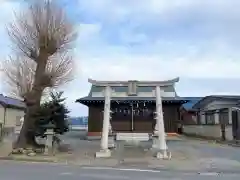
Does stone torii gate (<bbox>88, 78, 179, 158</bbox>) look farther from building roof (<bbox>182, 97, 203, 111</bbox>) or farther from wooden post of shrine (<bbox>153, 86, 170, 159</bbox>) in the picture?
building roof (<bbox>182, 97, 203, 111</bbox>)

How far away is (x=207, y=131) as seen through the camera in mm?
36125

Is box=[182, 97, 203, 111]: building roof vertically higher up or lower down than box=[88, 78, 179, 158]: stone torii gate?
higher up

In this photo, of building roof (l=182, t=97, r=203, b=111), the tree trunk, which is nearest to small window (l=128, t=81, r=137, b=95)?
the tree trunk

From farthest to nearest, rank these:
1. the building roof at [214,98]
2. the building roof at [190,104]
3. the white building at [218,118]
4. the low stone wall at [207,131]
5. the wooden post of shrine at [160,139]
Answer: the building roof at [190,104] < the building roof at [214,98] < the low stone wall at [207,131] < the white building at [218,118] < the wooden post of shrine at [160,139]

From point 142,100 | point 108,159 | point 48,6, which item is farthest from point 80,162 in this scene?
point 142,100

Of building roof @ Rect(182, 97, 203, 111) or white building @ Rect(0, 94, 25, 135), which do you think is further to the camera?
building roof @ Rect(182, 97, 203, 111)

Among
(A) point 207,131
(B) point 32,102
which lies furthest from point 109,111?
(A) point 207,131

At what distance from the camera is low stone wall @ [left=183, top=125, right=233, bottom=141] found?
99.0 ft

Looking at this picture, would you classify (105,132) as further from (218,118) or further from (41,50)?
(218,118)

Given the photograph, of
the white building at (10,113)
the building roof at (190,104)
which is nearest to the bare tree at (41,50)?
the white building at (10,113)

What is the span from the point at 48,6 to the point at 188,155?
12036 mm

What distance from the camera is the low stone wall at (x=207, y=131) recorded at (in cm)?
3017

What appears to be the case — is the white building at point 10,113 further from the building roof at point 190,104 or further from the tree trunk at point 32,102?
the building roof at point 190,104

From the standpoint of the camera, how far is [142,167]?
15.9 meters
